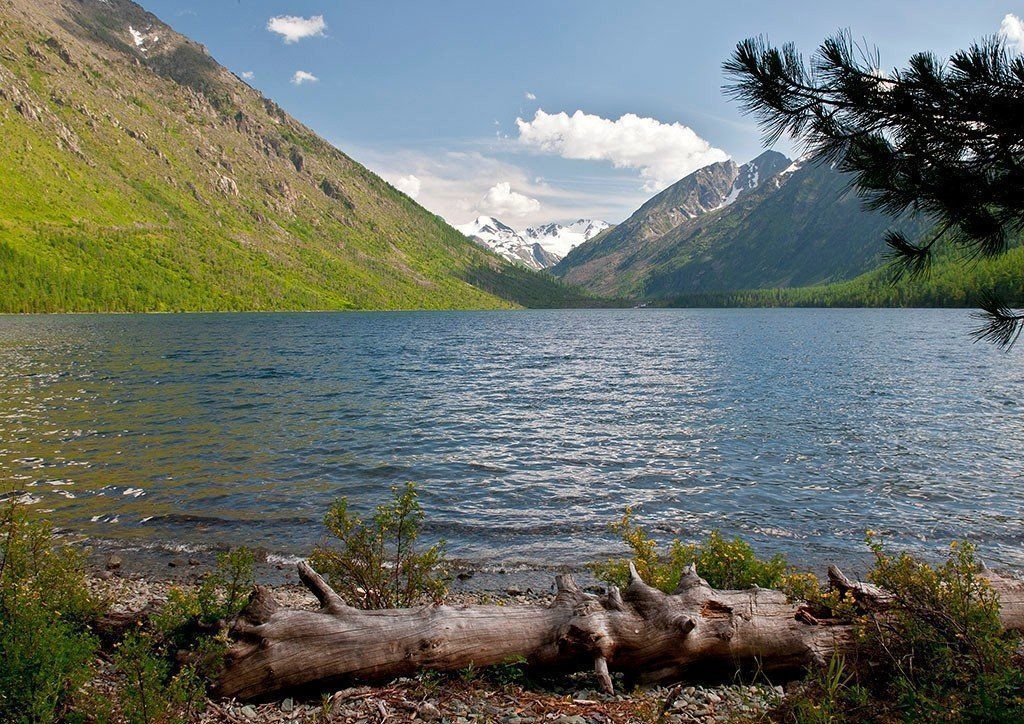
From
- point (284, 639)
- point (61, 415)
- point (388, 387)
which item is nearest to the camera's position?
point (284, 639)

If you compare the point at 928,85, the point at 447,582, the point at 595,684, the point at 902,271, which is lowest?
the point at 447,582

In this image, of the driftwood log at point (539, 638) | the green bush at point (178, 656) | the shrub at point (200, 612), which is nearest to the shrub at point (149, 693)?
the green bush at point (178, 656)

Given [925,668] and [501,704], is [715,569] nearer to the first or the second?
[925,668]

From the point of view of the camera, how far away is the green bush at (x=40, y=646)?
5664 millimetres

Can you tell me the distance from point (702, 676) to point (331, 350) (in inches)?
3207

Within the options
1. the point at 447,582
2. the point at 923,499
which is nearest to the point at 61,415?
the point at 447,582

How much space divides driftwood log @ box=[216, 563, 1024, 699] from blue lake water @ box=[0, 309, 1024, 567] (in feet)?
24.9

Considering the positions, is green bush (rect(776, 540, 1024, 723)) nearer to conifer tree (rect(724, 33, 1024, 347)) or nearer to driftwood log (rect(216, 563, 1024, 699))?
driftwood log (rect(216, 563, 1024, 699))

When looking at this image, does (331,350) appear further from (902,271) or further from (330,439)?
(902,271)

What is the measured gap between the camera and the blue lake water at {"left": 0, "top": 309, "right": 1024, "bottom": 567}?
17.5 meters

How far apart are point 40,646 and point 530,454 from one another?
21.0 m

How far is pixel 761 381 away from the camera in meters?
51.2

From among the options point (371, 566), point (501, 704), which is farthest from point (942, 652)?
point (371, 566)

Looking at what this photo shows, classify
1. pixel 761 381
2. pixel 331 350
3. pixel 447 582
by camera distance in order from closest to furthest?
pixel 447 582 → pixel 761 381 → pixel 331 350
